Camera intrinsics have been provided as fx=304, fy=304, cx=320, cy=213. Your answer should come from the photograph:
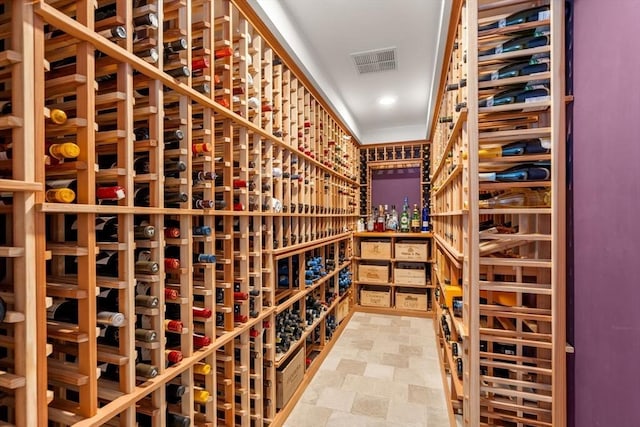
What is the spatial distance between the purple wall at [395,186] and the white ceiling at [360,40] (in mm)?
1358

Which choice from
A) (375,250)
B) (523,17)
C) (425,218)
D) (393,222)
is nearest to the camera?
(523,17)

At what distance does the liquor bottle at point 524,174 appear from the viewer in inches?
51.2

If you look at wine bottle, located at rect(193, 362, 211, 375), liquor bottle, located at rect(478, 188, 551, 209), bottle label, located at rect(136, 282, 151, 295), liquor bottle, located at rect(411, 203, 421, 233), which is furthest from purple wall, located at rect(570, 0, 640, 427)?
liquor bottle, located at rect(411, 203, 421, 233)

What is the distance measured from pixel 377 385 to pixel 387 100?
293 centimetres

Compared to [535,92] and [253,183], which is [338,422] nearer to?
[253,183]

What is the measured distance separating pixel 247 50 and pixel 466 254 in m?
1.54

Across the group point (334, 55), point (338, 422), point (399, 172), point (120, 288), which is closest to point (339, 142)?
point (334, 55)

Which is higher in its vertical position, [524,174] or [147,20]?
[147,20]

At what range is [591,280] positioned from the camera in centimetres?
102

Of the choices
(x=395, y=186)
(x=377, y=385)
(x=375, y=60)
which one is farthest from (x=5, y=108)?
(x=395, y=186)

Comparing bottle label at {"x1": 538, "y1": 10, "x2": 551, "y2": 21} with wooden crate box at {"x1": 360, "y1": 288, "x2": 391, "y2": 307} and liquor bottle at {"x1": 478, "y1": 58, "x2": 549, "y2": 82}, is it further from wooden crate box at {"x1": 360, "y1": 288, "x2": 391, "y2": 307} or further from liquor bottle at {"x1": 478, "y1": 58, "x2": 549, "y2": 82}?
wooden crate box at {"x1": 360, "y1": 288, "x2": 391, "y2": 307}

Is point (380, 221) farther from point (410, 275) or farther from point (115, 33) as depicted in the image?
point (115, 33)

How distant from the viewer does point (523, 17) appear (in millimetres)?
1294

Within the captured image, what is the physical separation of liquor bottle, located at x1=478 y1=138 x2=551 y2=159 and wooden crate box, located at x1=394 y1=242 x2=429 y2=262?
2785 mm
